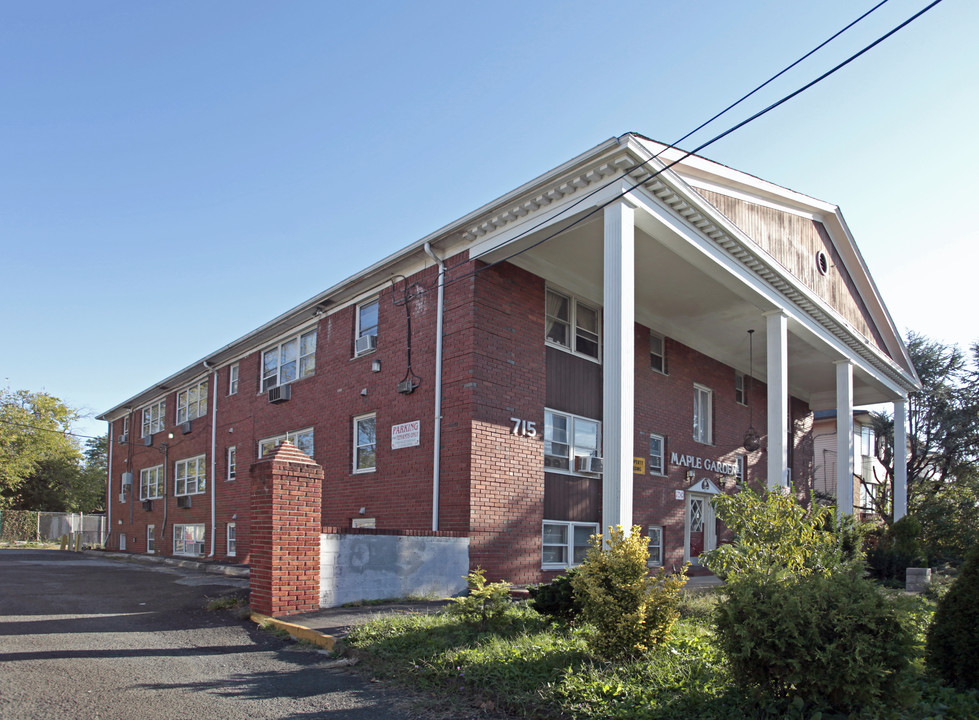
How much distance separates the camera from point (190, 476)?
1003 inches

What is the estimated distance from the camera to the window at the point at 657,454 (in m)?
18.0

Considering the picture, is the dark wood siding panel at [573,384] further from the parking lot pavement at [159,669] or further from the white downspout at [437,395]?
the parking lot pavement at [159,669]

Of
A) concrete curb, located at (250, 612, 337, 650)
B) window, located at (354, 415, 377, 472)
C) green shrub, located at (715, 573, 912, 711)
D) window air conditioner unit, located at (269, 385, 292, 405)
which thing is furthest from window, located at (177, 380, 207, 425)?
green shrub, located at (715, 573, 912, 711)

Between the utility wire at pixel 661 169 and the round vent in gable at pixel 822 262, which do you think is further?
the round vent in gable at pixel 822 262

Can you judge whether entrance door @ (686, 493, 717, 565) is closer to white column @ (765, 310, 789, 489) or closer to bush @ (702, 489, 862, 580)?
white column @ (765, 310, 789, 489)

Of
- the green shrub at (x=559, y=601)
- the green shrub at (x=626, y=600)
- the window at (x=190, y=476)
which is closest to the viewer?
the green shrub at (x=626, y=600)

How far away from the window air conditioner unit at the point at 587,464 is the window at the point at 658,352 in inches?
153

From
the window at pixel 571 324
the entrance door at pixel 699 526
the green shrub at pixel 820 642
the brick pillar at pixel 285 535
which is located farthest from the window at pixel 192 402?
the green shrub at pixel 820 642

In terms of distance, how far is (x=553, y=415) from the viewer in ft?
50.2

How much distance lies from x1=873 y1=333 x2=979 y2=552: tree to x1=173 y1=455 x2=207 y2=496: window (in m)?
23.9

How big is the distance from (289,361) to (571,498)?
873 cm

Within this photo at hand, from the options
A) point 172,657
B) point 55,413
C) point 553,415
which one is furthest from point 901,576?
point 55,413

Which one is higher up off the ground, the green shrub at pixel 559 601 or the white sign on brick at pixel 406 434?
the white sign on brick at pixel 406 434

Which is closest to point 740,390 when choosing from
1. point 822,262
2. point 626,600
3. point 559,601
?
point 822,262
